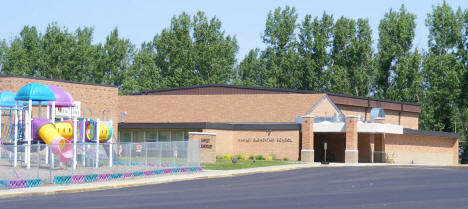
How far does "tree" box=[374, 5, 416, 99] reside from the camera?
80562mm

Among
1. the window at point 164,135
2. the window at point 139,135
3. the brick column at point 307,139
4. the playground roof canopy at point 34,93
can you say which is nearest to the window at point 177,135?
the window at point 164,135

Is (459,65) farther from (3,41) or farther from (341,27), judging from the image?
(3,41)

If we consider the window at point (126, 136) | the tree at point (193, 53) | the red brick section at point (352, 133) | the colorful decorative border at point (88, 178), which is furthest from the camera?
the tree at point (193, 53)

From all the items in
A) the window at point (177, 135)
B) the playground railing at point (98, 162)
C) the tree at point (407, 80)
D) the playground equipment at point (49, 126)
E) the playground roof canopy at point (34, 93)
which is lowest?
the playground railing at point (98, 162)

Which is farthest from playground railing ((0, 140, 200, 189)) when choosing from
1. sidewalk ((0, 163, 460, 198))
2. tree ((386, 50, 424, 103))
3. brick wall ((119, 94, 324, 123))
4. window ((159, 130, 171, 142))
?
tree ((386, 50, 424, 103))

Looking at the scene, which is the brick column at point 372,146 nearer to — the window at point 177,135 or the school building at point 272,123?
the school building at point 272,123

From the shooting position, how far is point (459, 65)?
7644 centimetres

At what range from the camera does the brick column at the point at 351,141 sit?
2251 inches

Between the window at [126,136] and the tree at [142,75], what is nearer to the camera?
the window at [126,136]

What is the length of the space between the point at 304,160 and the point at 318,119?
4653 mm

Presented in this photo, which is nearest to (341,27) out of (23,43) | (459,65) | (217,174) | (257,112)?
(459,65)

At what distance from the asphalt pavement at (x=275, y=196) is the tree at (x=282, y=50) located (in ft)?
176

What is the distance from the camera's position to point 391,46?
80.6m

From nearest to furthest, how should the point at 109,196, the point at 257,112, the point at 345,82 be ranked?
the point at 109,196 < the point at 257,112 < the point at 345,82
